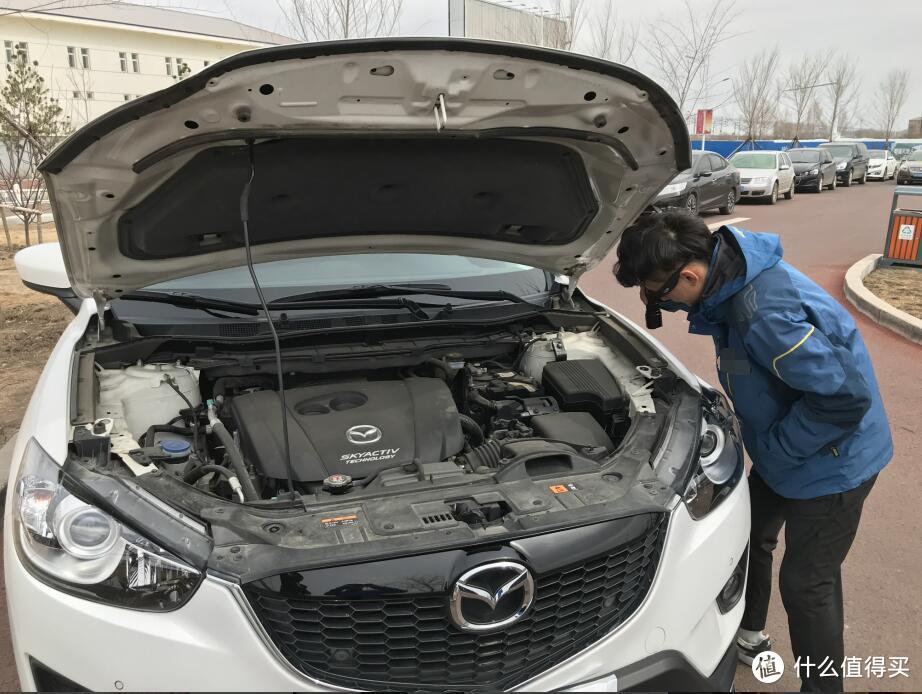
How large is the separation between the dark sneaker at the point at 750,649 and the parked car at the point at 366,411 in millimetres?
644

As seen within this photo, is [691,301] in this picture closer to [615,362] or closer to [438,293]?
[615,362]

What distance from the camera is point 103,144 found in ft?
6.35

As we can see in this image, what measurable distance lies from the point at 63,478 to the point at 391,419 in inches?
40.2

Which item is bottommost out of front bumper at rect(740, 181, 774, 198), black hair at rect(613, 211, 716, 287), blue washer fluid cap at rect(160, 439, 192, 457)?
front bumper at rect(740, 181, 774, 198)

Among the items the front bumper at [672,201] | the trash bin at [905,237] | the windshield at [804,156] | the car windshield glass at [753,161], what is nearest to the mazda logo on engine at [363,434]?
the trash bin at [905,237]

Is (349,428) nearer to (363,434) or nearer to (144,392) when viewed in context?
(363,434)

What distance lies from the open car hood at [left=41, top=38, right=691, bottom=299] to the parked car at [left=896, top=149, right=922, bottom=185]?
98.1 ft

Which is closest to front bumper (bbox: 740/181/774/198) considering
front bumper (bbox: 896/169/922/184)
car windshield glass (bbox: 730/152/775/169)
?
car windshield glass (bbox: 730/152/775/169)

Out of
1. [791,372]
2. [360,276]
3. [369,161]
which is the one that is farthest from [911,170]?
[369,161]

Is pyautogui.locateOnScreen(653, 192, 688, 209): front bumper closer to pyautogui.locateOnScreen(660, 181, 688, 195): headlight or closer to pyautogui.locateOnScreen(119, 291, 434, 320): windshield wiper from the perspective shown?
pyautogui.locateOnScreen(660, 181, 688, 195): headlight

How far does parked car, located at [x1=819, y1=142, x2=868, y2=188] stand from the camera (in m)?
25.1

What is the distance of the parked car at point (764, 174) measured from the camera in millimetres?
18219

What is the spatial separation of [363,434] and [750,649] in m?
1.71

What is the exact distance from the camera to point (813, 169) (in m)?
22.1
